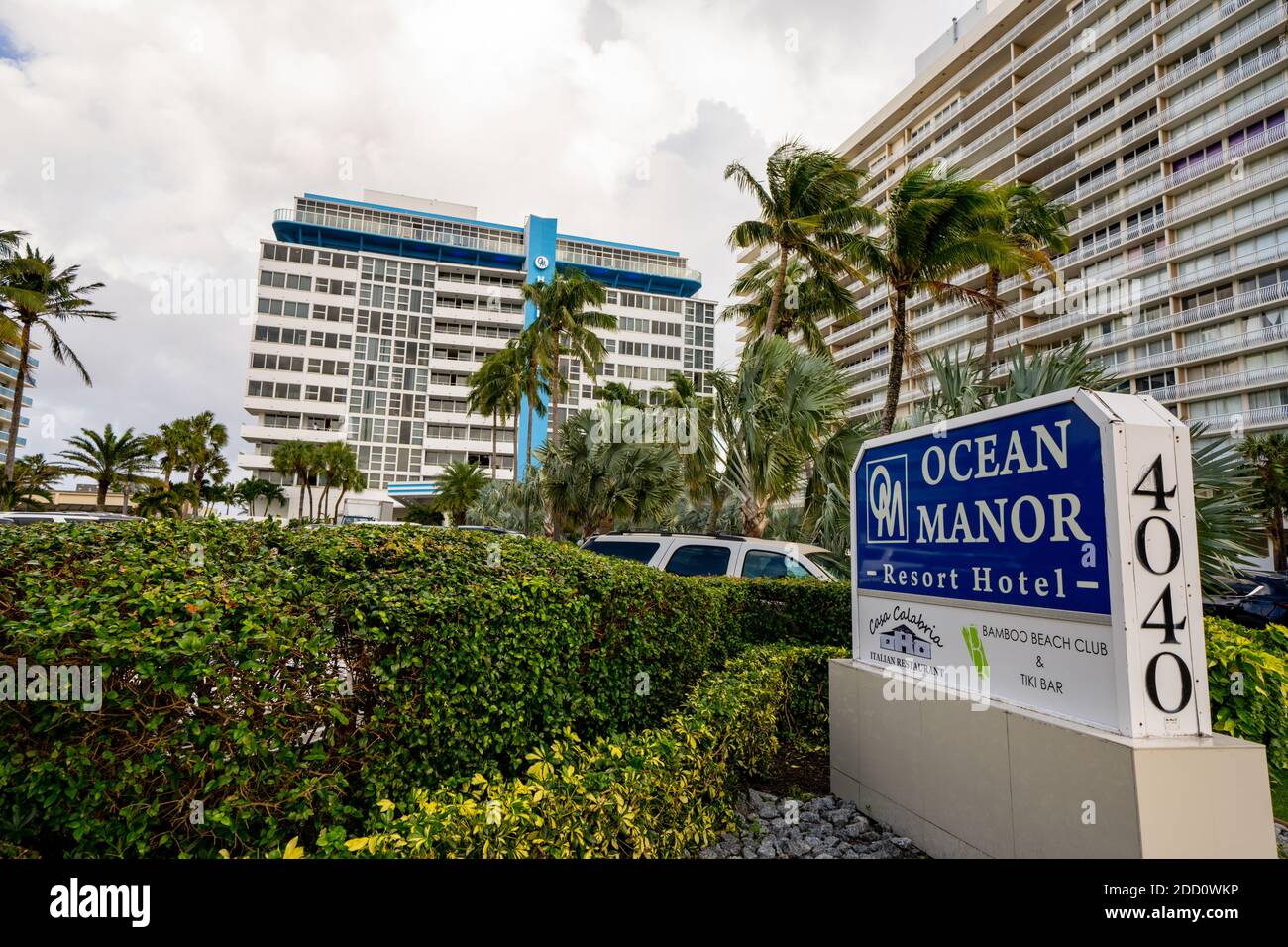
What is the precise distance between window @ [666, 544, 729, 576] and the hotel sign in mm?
4160

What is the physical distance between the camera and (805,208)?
61.4ft

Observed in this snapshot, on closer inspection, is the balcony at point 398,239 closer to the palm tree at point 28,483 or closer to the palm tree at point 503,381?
the palm tree at point 28,483

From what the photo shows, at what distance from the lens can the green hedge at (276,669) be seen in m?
2.30

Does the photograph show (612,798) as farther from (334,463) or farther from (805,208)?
(334,463)

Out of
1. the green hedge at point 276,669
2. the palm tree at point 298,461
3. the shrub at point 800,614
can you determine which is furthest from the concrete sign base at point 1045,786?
the palm tree at point 298,461

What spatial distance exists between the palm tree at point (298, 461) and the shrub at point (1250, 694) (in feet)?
196

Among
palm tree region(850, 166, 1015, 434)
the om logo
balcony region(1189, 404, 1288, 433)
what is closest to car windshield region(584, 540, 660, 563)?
the om logo

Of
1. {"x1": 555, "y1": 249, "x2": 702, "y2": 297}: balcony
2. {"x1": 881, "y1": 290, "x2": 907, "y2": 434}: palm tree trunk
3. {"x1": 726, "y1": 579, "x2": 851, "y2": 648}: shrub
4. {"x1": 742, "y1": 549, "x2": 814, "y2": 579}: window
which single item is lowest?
{"x1": 726, "y1": 579, "x2": 851, "y2": 648}: shrub

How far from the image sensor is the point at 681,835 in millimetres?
3258

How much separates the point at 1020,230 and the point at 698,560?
60.7 feet

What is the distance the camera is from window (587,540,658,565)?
9.05 metres

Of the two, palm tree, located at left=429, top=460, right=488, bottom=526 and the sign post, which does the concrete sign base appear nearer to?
the sign post

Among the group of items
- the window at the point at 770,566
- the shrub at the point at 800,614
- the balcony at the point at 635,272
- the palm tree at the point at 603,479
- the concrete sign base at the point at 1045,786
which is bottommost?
the concrete sign base at the point at 1045,786
